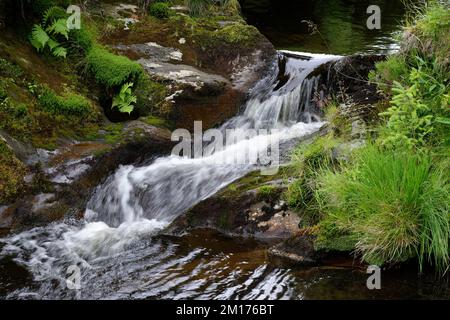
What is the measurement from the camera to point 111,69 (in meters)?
9.08

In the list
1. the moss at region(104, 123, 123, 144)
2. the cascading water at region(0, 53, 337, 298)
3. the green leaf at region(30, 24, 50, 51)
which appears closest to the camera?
the cascading water at region(0, 53, 337, 298)

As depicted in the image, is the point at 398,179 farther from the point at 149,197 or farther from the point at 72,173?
the point at 72,173

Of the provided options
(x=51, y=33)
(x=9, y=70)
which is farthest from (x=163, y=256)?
(x=51, y=33)

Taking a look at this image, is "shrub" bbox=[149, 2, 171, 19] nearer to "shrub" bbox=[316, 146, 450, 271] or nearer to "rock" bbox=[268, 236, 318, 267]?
"rock" bbox=[268, 236, 318, 267]

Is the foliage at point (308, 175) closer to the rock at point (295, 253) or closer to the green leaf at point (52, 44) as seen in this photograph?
the rock at point (295, 253)

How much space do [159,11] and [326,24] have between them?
717cm

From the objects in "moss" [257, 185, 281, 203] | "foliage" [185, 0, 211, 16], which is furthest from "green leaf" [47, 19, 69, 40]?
"moss" [257, 185, 281, 203]

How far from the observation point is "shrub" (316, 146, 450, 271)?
4757 mm

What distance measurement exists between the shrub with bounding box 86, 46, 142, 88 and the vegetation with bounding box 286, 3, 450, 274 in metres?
3.84

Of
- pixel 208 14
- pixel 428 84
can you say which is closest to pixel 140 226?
pixel 428 84

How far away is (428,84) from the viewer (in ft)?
19.3
